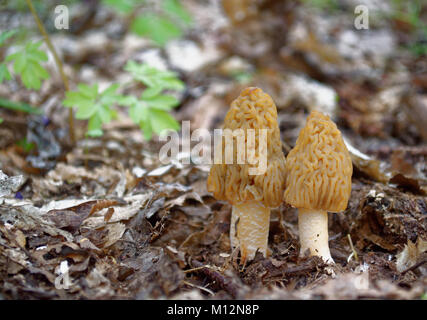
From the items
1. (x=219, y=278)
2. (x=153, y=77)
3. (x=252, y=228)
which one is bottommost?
(x=219, y=278)

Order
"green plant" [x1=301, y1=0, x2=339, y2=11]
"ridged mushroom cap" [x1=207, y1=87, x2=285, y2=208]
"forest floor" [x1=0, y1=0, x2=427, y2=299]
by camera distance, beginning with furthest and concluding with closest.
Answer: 1. "green plant" [x1=301, y1=0, x2=339, y2=11]
2. "ridged mushroom cap" [x1=207, y1=87, x2=285, y2=208]
3. "forest floor" [x1=0, y1=0, x2=427, y2=299]

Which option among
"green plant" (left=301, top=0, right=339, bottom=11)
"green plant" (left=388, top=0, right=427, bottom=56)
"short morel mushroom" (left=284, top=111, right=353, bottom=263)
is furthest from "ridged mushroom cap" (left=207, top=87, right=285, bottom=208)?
"green plant" (left=301, top=0, right=339, bottom=11)

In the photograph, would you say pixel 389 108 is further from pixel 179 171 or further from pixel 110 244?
pixel 110 244

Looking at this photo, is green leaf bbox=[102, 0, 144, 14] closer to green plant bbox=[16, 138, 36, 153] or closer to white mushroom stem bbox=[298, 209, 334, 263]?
Answer: green plant bbox=[16, 138, 36, 153]

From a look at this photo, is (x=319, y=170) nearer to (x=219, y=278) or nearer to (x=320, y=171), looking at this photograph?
(x=320, y=171)

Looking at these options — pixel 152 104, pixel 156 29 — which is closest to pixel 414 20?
pixel 156 29

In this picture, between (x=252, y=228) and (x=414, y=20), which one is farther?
(x=414, y=20)
